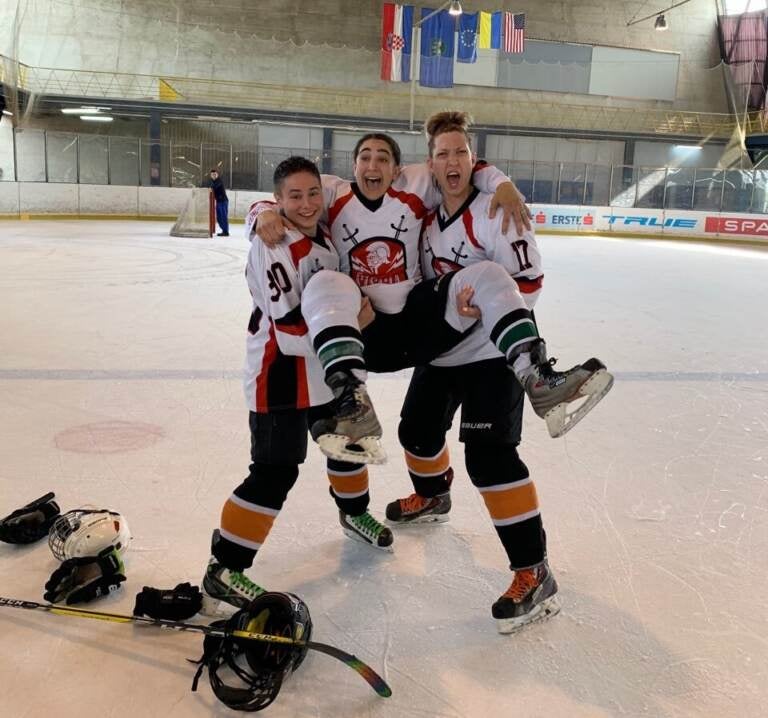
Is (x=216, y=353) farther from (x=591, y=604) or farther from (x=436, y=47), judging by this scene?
(x=436, y=47)

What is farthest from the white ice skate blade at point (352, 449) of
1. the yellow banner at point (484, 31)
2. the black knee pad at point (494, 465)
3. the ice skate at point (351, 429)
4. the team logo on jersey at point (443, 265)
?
the yellow banner at point (484, 31)

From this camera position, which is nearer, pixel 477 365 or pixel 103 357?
pixel 477 365

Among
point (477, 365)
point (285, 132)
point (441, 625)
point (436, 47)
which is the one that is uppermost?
point (436, 47)

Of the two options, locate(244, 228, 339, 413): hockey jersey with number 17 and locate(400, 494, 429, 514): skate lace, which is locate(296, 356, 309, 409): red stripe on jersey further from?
locate(400, 494, 429, 514): skate lace

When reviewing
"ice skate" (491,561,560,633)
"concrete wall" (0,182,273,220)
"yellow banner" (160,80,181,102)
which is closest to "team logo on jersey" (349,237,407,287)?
"ice skate" (491,561,560,633)

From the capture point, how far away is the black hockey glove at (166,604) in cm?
184

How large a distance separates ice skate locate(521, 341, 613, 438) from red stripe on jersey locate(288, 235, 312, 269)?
2.07ft

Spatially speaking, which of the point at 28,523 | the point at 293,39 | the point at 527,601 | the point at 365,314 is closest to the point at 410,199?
the point at 365,314

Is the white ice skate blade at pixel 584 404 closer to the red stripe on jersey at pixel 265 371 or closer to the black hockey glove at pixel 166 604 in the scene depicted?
the red stripe on jersey at pixel 265 371

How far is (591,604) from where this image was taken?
1991 mm

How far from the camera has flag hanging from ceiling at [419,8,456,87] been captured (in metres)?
19.8

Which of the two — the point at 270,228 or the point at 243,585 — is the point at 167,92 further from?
the point at 243,585

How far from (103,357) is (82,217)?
591 inches

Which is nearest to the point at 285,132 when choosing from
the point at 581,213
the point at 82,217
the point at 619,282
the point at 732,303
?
the point at 82,217
